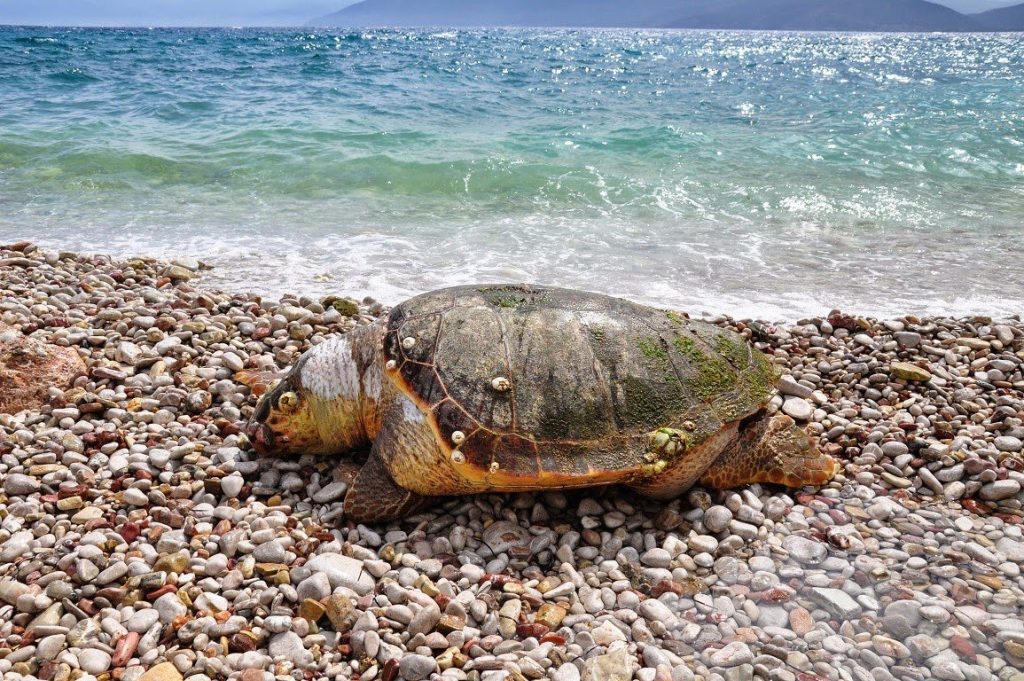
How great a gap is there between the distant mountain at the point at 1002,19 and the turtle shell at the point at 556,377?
17395 cm

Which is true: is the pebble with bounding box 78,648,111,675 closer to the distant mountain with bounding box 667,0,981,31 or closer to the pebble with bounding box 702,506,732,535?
the pebble with bounding box 702,506,732,535

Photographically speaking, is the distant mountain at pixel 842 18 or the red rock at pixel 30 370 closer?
the red rock at pixel 30 370

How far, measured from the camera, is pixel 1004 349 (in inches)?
209

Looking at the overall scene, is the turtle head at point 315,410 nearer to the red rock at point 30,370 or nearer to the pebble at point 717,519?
the red rock at point 30,370

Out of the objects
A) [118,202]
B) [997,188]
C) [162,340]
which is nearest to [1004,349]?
[162,340]

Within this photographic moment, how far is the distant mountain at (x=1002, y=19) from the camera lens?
145050 mm

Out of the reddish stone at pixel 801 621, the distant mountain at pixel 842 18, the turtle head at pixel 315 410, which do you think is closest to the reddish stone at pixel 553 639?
the reddish stone at pixel 801 621

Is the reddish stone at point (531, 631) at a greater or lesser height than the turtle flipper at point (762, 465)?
lesser

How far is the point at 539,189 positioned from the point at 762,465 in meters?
7.95

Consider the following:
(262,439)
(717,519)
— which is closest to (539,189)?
(262,439)

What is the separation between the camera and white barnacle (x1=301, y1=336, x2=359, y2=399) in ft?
12.8

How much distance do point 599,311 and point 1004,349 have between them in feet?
11.7

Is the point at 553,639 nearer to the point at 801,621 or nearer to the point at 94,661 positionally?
the point at 801,621

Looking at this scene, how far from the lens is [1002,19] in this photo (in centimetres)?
16425
